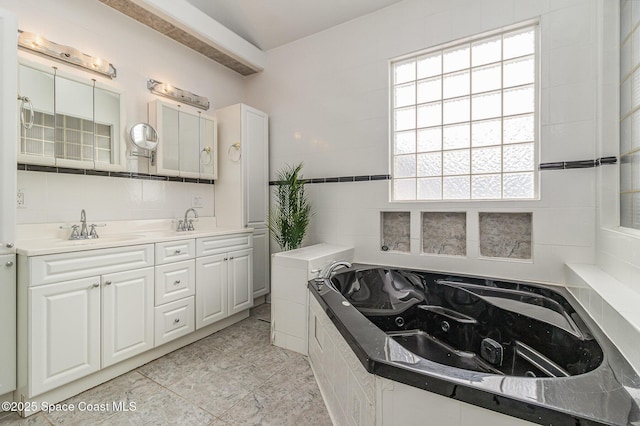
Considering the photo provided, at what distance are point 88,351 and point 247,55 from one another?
9.86ft

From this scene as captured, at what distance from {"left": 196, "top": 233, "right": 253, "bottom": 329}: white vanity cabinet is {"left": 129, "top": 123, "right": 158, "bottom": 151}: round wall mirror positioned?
3.09 feet

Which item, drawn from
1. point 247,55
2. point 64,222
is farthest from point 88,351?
point 247,55

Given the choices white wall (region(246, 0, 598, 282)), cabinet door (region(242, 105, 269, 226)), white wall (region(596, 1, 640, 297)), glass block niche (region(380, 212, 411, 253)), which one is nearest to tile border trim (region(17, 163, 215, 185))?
cabinet door (region(242, 105, 269, 226))

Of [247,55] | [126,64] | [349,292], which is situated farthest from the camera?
[247,55]

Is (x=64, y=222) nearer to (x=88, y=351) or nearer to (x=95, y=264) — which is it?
(x=95, y=264)

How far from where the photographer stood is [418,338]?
6.50 feet

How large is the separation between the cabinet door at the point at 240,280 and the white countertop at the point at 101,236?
248 mm

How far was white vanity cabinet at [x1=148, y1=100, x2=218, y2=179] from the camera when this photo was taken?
8.48 feet

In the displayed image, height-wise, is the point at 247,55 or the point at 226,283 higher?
the point at 247,55

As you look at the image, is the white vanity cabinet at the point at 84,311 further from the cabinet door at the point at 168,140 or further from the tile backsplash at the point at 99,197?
the cabinet door at the point at 168,140

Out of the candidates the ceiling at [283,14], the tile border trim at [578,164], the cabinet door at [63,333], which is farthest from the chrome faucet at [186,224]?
the tile border trim at [578,164]

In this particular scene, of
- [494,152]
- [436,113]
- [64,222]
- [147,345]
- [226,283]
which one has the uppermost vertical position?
[436,113]

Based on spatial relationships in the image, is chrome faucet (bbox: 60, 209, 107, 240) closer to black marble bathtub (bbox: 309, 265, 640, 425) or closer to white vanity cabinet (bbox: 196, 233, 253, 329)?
white vanity cabinet (bbox: 196, 233, 253, 329)

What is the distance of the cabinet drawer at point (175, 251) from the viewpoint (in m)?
2.11
